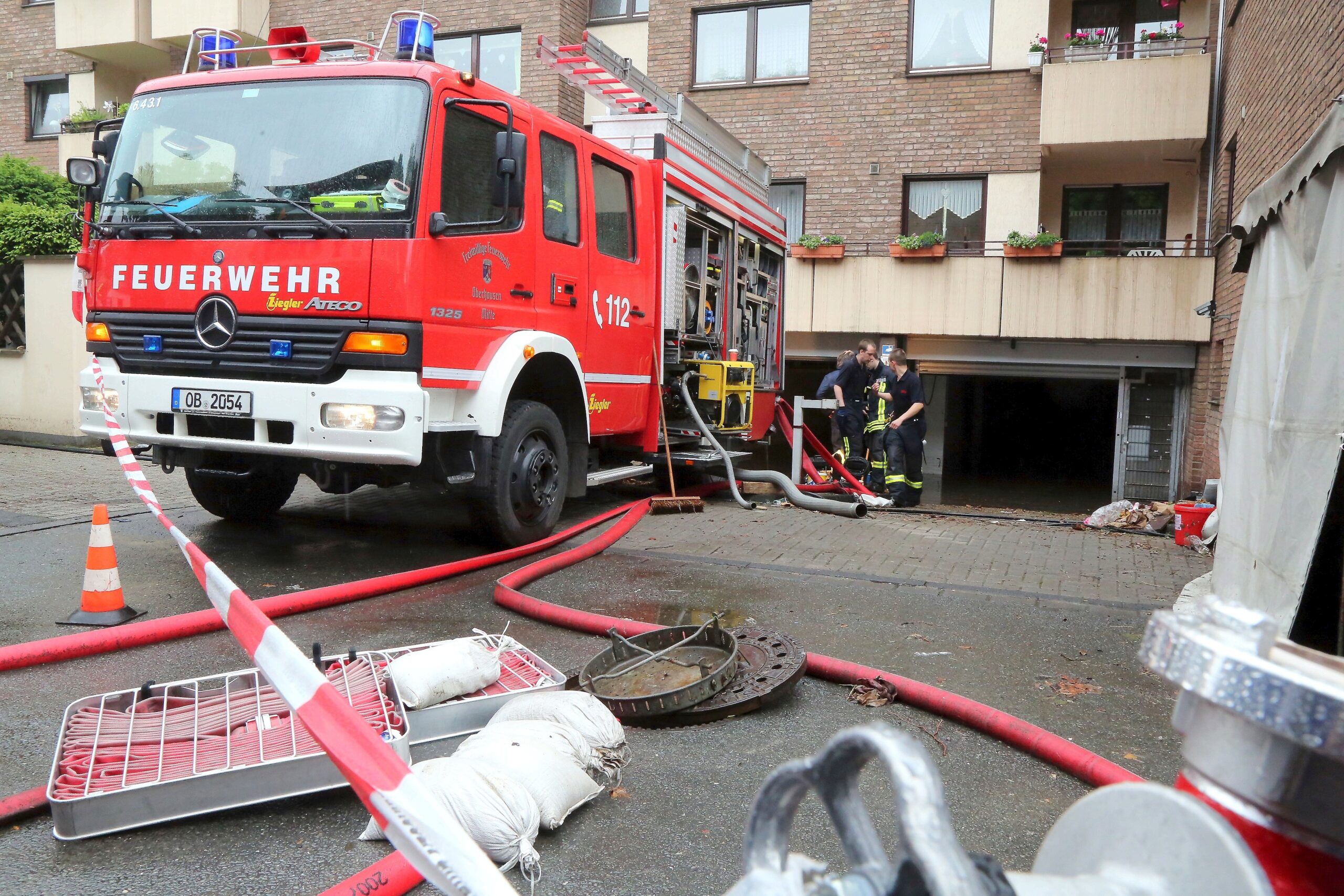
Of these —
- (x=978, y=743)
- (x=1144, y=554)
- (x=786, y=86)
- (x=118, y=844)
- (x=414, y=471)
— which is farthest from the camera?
(x=786, y=86)

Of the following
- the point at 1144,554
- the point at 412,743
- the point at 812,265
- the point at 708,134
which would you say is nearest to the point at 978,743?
the point at 412,743

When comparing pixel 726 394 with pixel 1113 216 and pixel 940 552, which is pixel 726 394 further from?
pixel 1113 216

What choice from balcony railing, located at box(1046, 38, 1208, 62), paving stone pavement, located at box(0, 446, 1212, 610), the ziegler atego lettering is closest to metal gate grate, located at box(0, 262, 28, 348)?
paving stone pavement, located at box(0, 446, 1212, 610)

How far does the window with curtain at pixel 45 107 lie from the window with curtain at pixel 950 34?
17.3m

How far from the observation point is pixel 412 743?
3.18m

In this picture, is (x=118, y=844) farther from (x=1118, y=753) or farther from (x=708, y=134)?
(x=708, y=134)

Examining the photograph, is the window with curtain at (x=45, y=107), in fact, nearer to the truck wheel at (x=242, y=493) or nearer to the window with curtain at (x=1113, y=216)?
the truck wheel at (x=242, y=493)

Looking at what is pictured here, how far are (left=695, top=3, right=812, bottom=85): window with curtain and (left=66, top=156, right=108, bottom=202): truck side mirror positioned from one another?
39.1 feet

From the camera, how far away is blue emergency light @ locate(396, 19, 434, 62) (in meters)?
5.89

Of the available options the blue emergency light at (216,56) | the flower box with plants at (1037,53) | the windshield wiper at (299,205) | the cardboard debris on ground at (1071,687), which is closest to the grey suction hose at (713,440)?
the windshield wiper at (299,205)

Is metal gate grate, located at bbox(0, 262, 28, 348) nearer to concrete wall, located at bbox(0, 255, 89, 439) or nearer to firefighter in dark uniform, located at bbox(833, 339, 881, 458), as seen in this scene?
concrete wall, located at bbox(0, 255, 89, 439)

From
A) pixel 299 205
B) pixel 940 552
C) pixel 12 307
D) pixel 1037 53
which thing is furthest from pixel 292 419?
pixel 1037 53

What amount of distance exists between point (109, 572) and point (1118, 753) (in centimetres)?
424

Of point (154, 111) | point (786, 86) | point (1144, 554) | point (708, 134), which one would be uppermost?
point (786, 86)
